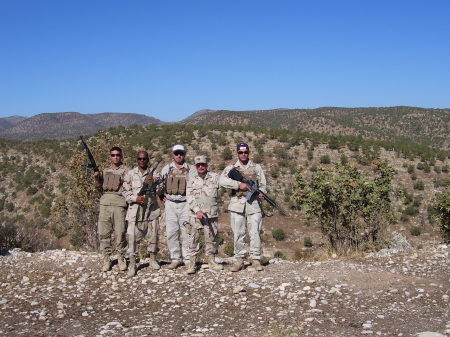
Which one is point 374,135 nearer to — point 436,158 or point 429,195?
point 436,158

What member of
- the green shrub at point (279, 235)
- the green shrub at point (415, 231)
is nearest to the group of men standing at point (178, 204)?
the green shrub at point (279, 235)

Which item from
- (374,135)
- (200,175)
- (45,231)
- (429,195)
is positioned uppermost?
(374,135)

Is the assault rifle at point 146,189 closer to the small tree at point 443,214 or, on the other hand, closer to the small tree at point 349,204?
the small tree at point 349,204

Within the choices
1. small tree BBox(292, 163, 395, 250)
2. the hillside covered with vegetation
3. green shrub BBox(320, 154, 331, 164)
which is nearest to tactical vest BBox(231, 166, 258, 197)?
small tree BBox(292, 163, 395, 250)

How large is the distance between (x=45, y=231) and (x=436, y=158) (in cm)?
2875

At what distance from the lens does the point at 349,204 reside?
33.0 ft

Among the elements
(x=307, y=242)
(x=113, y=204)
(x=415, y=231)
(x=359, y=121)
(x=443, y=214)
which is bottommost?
(x=307, y=242)

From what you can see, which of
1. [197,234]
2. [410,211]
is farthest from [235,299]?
[410,211]

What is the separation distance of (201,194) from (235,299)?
6.03 feet

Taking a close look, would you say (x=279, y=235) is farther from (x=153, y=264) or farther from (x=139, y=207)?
(x=139, y=207)

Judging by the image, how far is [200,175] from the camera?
266 inches

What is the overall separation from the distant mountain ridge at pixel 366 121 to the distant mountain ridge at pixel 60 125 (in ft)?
121

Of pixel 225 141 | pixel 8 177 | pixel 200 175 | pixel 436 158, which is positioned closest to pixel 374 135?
pixel 436 158

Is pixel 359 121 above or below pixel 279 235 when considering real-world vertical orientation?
above
